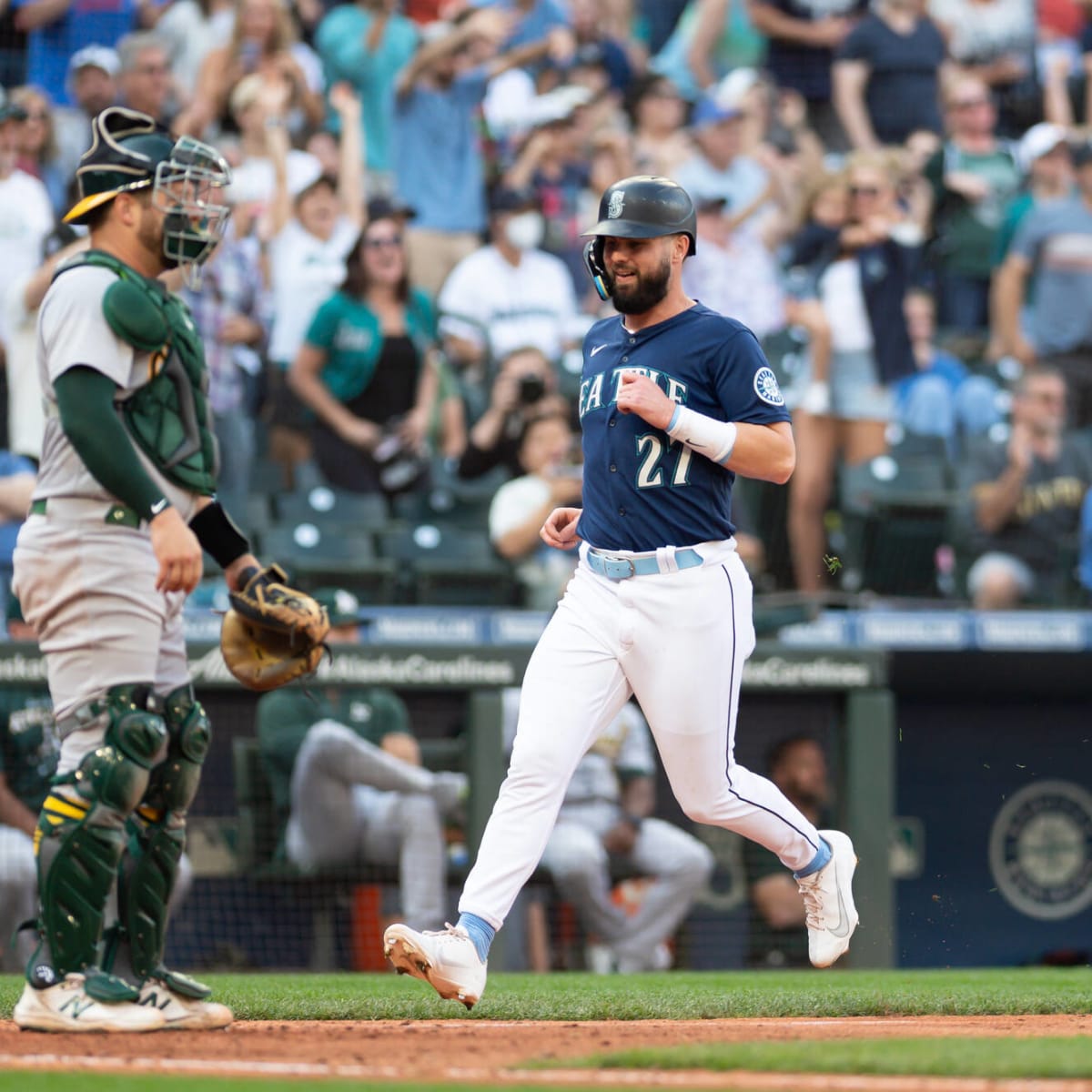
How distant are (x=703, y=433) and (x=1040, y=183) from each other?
8.33 meters

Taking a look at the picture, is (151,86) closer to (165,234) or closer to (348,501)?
(348,501)

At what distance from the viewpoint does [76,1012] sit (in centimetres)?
383

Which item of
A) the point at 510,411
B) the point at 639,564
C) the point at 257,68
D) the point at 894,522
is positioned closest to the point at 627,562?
the point at 639,564

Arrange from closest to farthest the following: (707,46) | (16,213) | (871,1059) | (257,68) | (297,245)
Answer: (871,1059)
(16,213)
(297,245)
(257,68)
(707,46)

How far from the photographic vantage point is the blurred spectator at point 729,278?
10625 mm

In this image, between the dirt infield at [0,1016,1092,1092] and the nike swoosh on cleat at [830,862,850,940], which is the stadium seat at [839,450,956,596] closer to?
the dirt infield at [0,1016,1092,1092]

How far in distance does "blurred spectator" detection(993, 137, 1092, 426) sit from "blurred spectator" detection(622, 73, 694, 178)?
2.09m

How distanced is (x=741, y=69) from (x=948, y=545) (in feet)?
12.3

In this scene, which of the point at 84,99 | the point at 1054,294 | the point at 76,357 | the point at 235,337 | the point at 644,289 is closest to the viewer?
the point at 76,357

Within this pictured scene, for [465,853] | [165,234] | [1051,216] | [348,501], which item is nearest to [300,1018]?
[165,234]

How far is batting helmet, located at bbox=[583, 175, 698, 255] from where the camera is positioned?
4203 mm

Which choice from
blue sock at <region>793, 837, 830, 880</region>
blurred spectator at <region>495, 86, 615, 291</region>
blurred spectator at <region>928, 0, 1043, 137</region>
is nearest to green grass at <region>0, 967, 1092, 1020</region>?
blue sock at <region>793, 837, 830, 880</region>

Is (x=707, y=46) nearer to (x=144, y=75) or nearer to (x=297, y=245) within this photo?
(x=297, y=245)

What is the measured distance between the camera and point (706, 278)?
10625 millimetres
